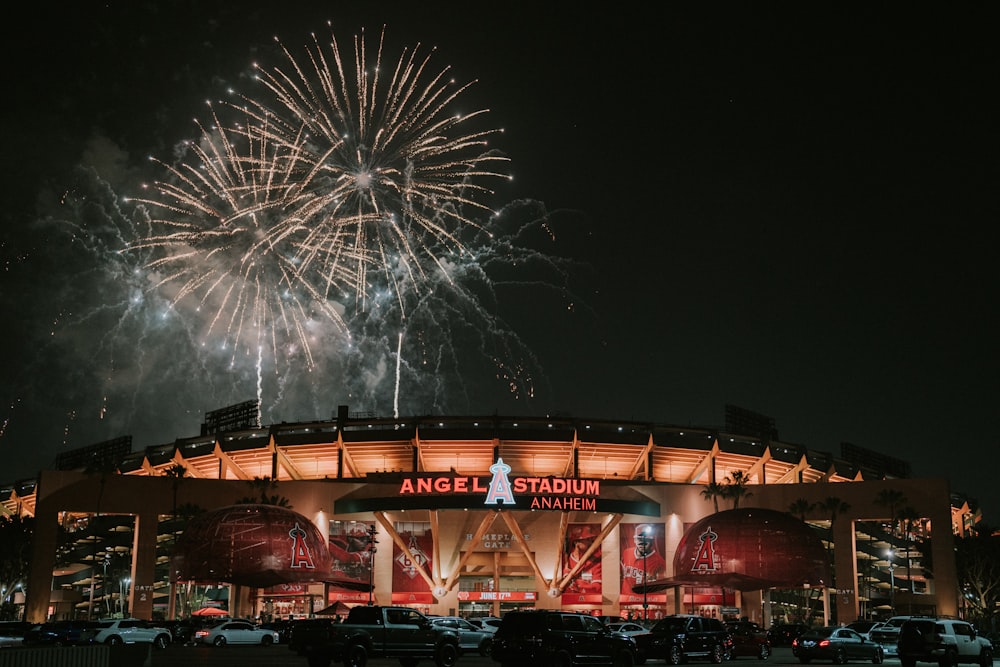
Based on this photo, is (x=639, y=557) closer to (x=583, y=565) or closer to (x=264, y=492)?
(x=583, y=565)

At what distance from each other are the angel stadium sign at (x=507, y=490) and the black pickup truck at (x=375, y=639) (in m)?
41.8

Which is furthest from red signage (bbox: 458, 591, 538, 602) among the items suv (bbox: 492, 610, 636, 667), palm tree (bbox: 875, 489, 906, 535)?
suv (bbox: 492, 610, 636, 667)

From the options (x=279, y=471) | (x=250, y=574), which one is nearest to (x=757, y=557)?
(x=250, y=574)

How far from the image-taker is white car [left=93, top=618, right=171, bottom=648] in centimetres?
4859

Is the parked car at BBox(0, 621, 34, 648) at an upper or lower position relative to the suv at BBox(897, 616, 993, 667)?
lower

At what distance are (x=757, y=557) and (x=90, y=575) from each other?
68.5 meters

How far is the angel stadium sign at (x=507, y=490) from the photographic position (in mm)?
77562

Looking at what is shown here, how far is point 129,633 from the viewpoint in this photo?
49781 mm

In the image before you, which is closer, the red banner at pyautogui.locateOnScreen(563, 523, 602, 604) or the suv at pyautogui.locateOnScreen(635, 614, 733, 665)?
the suv at pyautogui.locateOnScreen(635, 614, 733, 665)

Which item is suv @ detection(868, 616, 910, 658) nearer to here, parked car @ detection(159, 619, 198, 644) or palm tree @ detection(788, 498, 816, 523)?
palm tree @ detection(788, 498, 816, 523)

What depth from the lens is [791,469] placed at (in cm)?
10069

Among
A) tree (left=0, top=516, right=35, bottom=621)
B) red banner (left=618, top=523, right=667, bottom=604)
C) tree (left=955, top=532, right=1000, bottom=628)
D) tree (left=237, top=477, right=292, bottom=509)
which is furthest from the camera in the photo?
tree (left=955, top=532, right=1000, bottom=628)

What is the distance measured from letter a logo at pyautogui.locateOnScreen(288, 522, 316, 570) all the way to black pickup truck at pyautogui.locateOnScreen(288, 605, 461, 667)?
126ft

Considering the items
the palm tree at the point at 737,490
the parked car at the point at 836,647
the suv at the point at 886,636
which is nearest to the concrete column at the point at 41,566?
the palm tree at the point at 737,490
